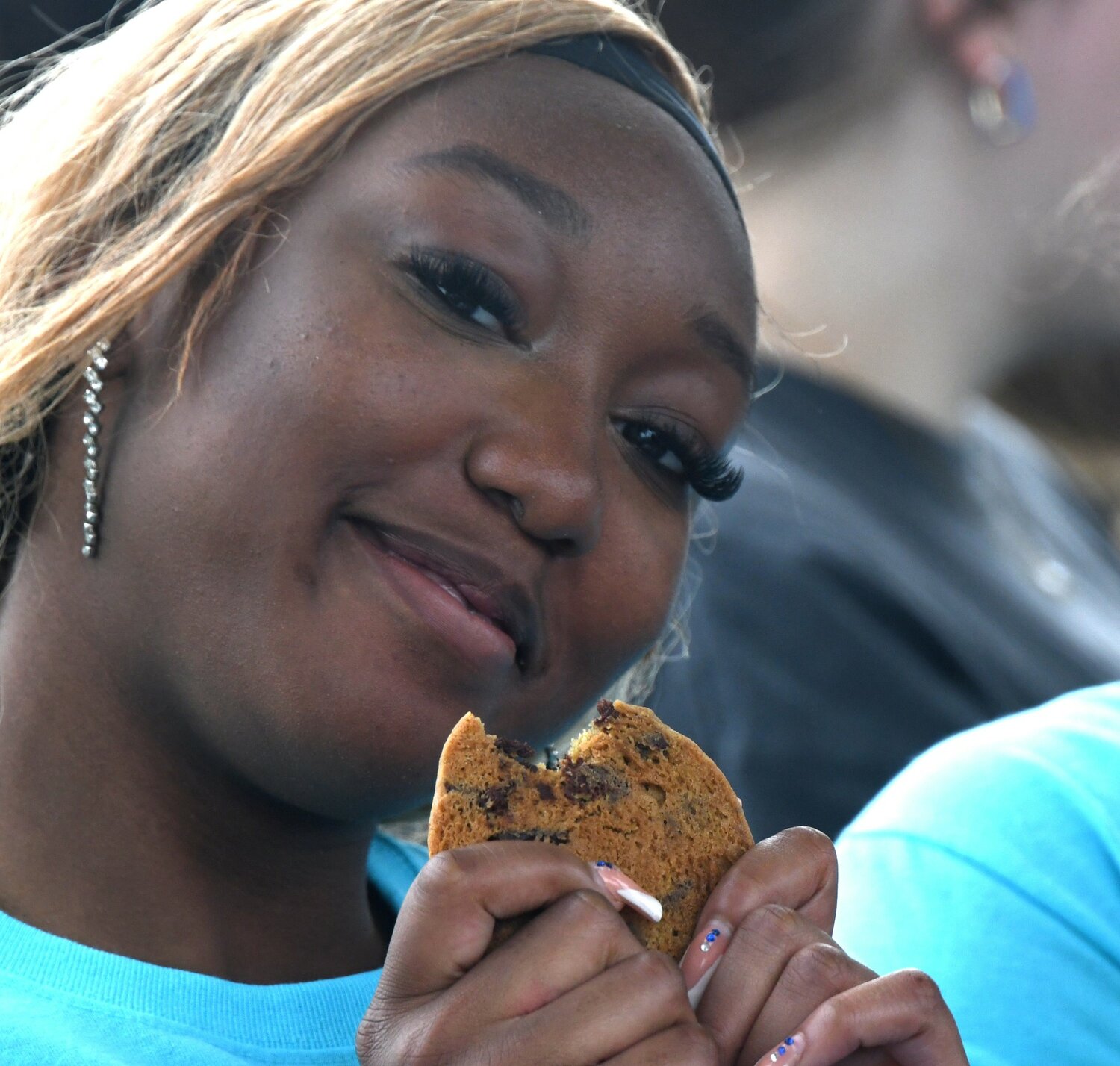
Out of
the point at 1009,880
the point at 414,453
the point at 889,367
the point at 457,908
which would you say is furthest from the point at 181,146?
the point at 889,367

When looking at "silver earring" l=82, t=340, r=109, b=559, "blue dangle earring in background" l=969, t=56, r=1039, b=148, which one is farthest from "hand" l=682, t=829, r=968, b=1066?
"blue dangle earring in background" l=969, t=56, r=1039, b=148

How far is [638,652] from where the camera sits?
70.4 inches

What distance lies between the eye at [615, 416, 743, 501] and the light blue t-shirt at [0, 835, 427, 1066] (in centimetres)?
72

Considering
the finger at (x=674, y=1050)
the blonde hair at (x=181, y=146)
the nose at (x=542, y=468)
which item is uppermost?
the blonde hair at (x=181, y=146)

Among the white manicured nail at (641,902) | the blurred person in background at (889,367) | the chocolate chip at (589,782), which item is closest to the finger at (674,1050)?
the white manicured nail at (641,902)

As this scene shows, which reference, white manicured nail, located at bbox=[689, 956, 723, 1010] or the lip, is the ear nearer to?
the lip

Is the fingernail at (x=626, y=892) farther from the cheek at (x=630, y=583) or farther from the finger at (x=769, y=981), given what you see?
the cheek at (x=630, y=583)

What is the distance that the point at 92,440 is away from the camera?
1.65 metres

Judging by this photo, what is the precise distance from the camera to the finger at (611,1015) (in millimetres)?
1149

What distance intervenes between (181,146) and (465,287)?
43 centimetres

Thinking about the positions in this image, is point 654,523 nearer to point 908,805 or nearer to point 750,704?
point 908,805

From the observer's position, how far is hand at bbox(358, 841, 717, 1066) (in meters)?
1.16

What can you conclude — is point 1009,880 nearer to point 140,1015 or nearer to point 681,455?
point 681,455

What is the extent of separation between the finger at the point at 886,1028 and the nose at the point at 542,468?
54 cm
